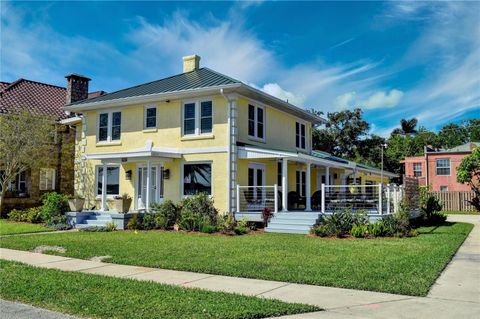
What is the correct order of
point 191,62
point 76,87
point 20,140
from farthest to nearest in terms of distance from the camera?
point 76,87 < point 191,62 < point 20,140

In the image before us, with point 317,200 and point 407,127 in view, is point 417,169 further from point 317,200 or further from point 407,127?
point 317,200

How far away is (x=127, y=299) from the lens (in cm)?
625

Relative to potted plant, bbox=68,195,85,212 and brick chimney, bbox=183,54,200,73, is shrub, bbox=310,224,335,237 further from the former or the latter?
brick chimney, bbox=183,54,200,73

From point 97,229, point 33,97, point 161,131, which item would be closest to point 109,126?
point 161,131

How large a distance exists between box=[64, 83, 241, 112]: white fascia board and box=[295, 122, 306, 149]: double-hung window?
7.16 m

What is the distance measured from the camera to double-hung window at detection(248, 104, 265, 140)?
19156 millimetres

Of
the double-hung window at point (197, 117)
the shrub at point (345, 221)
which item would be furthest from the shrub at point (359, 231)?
the double-hung window at point (197, 117)

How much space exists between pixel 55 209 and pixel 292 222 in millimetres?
10598

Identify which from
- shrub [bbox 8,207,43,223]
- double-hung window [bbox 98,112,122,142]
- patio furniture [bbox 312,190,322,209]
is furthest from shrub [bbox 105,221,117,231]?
patio furniture [bbox 312,190,322,209]

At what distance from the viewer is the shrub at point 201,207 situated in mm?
16531

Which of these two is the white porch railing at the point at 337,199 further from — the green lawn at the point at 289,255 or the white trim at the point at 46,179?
the white trim at the point at 46,179

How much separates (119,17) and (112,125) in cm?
891

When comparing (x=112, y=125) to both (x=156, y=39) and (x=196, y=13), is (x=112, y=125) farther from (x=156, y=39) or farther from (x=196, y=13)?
(x=196, y=13)

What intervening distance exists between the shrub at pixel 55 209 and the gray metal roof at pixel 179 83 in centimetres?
523
